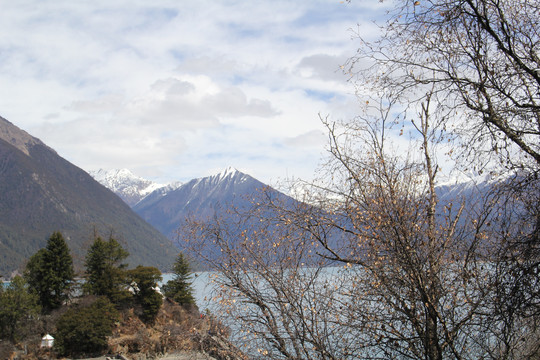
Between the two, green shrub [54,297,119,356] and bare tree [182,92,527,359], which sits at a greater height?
bare tree [182,92,527,359]

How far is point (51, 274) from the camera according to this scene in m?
39.8

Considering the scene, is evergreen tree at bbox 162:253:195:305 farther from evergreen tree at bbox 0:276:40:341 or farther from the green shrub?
evergreen tree at bbox 0:276:40:341

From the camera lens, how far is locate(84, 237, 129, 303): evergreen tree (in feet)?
135

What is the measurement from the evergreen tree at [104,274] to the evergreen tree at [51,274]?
1659 mm

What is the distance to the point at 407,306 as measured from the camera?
5484 millimetres

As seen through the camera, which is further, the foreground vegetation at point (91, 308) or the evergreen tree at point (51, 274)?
the evergreen tree at point (51, 274)

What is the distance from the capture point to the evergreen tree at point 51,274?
4003cm

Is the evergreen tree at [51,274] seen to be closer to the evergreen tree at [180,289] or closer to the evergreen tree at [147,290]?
the evergreen tree at [147,290]

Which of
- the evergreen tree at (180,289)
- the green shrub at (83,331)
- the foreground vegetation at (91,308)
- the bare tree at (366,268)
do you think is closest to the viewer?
the bare tree at (366,268)

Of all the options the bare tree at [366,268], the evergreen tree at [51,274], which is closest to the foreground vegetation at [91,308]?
the evergreen tree at [51,274]

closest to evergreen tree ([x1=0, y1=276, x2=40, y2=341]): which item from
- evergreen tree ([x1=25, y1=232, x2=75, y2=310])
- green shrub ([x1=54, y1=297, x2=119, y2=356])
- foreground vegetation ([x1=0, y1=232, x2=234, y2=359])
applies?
foreground vegetation ([x1=0, y1=232, x2=234, y2=359])

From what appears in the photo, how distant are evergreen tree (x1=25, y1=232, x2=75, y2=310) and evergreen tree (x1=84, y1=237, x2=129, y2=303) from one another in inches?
65.3

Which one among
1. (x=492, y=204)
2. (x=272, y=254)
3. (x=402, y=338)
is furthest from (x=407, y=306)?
(x=272, y=254)

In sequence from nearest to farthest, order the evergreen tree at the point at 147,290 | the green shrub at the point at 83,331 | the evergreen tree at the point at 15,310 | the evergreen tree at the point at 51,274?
the green shrub at the point at 83,331 < the evergreen tree at the point at 15,310 < the evergreen tree at the point at 51,274 < the evergreen tree at the point at 147,290
